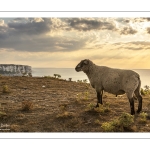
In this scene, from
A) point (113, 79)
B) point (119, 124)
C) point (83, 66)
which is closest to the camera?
point (119, 124)

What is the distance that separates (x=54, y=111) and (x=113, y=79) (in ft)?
8.75

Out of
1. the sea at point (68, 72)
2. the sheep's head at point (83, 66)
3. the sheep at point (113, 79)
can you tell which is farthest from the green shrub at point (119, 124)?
the sheep's head at point (83, 66)

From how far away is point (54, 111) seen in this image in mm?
10297

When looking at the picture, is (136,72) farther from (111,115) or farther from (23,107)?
(23,107)

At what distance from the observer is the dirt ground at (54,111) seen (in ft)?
28.8

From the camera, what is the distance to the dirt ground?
877 cm

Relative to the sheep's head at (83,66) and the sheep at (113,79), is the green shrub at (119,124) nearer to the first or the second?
the sheep at (113,79)

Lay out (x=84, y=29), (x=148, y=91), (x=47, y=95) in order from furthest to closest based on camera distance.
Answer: (x=148, y=91) → (x=47, y=95) → (x=84, y=29)

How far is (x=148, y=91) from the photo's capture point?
1445 centimetres

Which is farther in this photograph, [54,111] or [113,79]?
[54,111]

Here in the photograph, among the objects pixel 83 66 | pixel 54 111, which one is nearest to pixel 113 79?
pixel 83 66

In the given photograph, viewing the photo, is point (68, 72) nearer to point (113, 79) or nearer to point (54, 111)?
point (54, 111)
